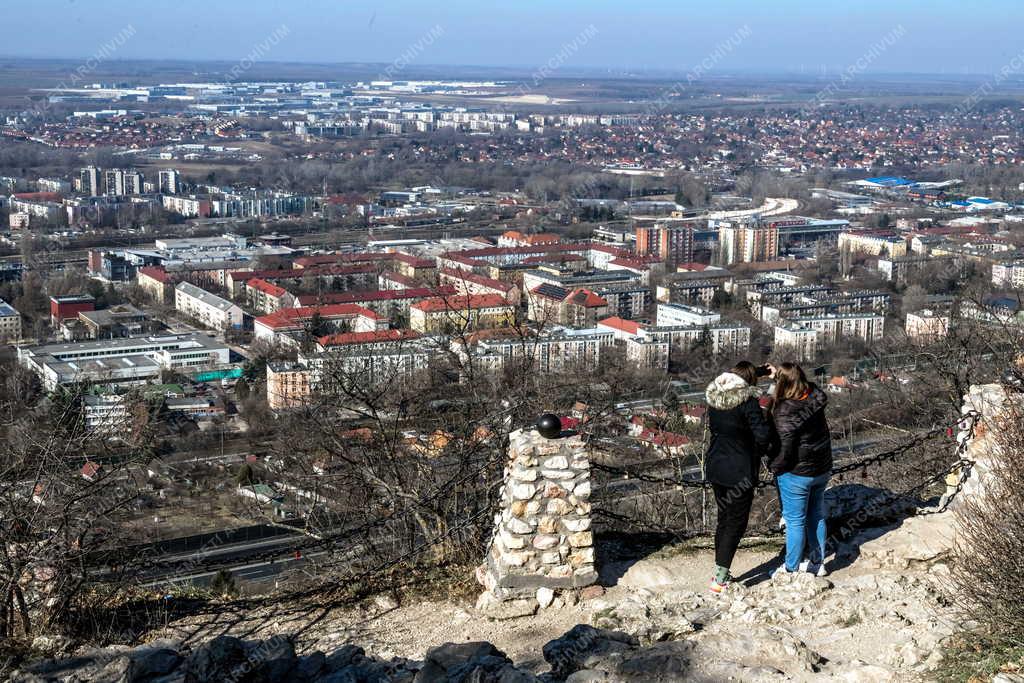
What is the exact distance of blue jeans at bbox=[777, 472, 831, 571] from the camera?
3424 millimetres

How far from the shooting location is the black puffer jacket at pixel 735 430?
3.26 m

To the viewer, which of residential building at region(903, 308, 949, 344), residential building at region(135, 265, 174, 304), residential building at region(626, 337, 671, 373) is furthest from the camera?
residential building at region(135, 265, 174, 304)

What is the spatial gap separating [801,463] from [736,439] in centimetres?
24

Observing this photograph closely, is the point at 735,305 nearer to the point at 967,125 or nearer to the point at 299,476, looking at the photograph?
the point at 299,476

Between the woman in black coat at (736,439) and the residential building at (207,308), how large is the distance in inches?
641

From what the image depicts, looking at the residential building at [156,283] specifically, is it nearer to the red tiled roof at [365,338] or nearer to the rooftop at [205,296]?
the rooftop at [205,296]

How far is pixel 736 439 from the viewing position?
329cm

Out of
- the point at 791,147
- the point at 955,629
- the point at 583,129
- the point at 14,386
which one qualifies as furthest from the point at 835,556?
the point at 583,129

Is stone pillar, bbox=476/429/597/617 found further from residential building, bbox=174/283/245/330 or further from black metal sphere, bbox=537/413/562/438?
residential building, bbox=174/283/245/330

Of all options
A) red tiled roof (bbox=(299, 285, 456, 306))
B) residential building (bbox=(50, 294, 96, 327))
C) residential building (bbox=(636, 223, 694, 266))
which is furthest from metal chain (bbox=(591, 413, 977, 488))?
residential building (bbox=(636, 223, 694, 266))

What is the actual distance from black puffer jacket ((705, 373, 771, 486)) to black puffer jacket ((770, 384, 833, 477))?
60 millimetres

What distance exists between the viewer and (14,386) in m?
10.8

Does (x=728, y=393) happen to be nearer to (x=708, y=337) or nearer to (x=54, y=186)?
(x=708, y=337)

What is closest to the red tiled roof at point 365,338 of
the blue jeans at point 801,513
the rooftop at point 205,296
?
the blue jeans at point 801,513
